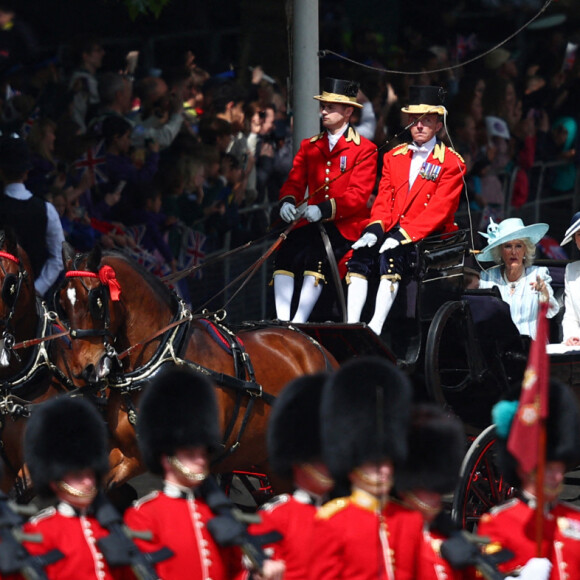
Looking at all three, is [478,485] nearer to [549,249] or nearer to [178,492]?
[178,492]

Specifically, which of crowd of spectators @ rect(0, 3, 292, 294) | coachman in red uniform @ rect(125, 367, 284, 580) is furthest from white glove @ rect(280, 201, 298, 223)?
coachman in red uniform @ rect(125, 367, 284, 580)

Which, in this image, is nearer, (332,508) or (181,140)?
(332,508)

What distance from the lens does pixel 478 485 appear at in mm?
8844

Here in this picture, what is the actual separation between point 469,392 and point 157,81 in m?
4.80

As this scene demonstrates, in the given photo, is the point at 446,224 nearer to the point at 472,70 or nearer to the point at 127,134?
the point at 127,134

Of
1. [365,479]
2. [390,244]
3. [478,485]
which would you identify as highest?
[390,244]

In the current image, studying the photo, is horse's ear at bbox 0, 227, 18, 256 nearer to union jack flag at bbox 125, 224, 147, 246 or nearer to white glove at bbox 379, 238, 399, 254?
white glove at bbox 379, 238, 399, 254

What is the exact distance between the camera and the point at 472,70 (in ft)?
57.9

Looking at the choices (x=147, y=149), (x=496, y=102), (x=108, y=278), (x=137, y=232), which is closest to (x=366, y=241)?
(x=108, y=278)

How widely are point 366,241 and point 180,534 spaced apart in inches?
144

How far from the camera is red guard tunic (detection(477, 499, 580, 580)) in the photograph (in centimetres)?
616

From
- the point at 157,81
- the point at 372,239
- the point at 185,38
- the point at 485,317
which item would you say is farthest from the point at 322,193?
the point at 185,38

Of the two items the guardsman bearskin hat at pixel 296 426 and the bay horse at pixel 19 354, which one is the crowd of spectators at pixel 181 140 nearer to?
the bay horse at pixel 19 354

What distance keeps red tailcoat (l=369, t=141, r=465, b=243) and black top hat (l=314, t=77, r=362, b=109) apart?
45 cm
